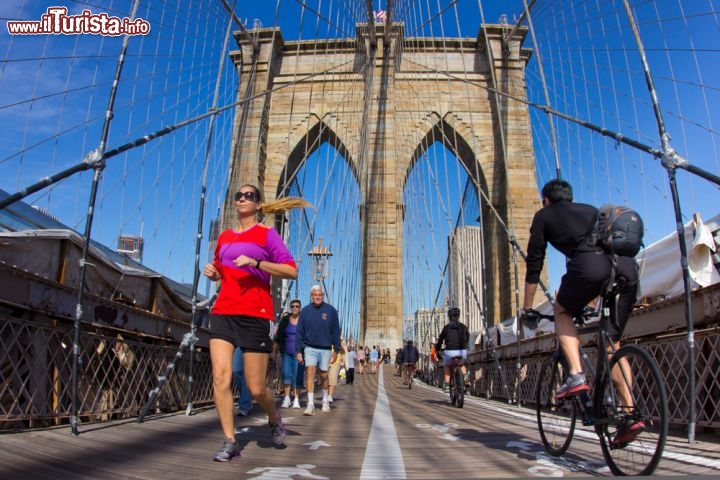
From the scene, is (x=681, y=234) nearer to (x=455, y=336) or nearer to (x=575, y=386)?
(x=575, y=386)

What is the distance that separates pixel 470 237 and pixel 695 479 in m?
34.7

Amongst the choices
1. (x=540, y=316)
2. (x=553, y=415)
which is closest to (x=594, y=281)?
(x=540, y=316)

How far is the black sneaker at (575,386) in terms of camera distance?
237cm

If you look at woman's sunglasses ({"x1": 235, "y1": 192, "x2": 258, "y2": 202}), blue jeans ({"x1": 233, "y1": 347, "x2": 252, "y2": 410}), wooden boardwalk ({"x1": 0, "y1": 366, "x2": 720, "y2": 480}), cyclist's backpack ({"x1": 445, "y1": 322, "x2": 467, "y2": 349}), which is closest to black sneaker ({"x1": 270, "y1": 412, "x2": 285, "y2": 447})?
wooden boardwalk ({"x1": 0, "y1": 366, "x2": 720, "y2": 480})

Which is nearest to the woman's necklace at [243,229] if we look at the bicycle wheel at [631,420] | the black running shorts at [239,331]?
the black running shorts at [239,331]

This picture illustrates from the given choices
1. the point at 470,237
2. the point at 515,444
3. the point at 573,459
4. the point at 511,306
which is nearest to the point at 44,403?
the point at 515,444

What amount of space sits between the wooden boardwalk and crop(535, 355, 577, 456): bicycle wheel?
0.25 feet

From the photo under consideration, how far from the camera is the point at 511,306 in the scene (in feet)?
62.4

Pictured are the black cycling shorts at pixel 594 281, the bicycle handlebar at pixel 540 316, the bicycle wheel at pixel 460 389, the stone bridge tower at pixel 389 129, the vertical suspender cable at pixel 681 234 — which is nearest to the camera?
the black cycling shorts at pixel 594 281

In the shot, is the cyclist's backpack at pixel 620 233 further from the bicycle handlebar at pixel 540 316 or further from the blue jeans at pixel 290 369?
the blue jeans at pixel 290 369

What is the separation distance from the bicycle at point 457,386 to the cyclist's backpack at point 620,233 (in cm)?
481

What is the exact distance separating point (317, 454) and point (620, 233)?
1.78 metres

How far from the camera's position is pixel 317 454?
2812 millimetres

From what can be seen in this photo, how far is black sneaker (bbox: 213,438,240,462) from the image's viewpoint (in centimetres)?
251
